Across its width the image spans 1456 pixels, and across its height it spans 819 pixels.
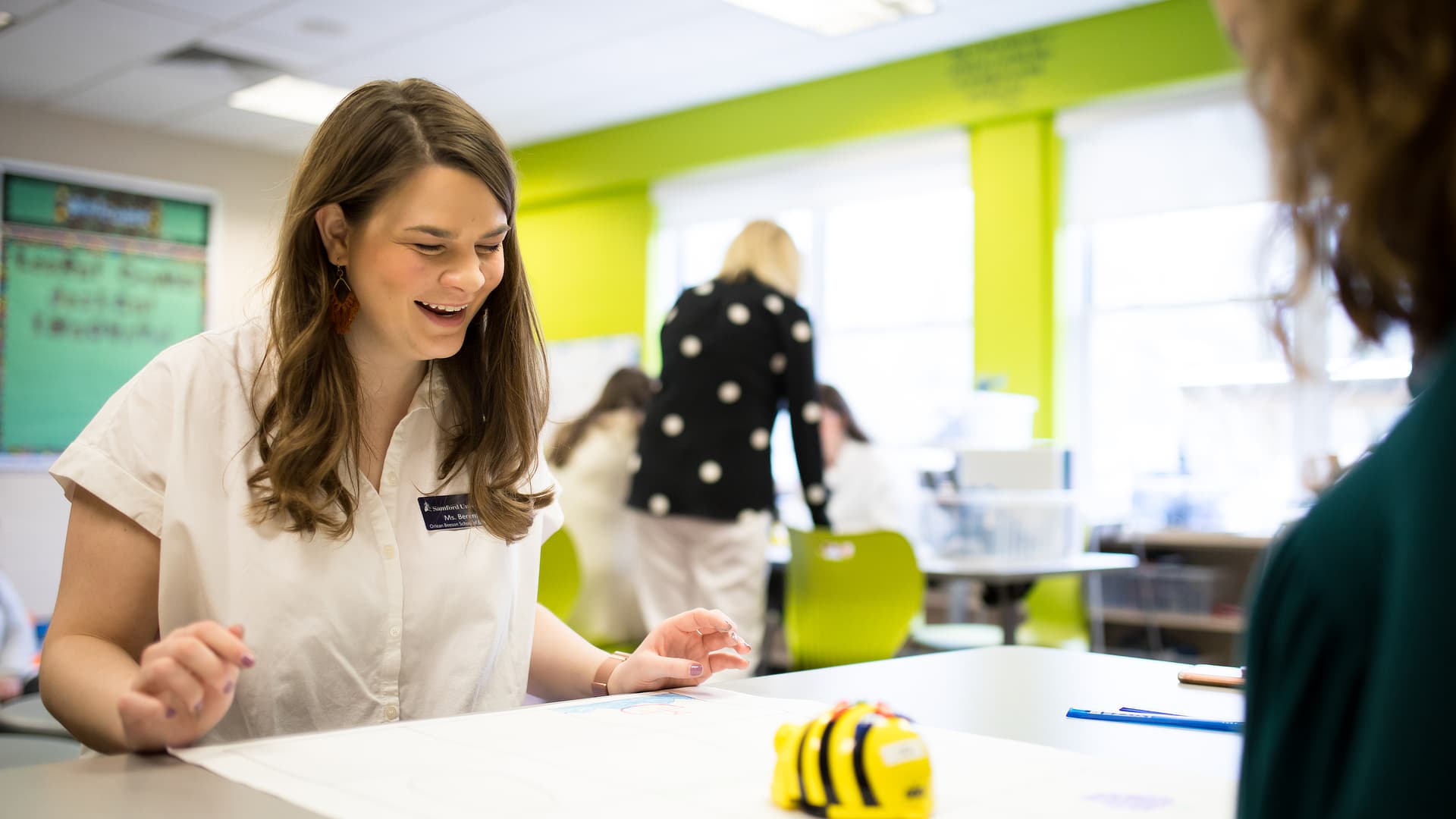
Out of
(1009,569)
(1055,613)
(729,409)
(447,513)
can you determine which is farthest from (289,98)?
(447,513)

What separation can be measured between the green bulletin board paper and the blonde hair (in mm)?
4850

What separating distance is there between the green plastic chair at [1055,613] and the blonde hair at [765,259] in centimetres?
227

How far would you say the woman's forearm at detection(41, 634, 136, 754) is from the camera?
3.33 ft

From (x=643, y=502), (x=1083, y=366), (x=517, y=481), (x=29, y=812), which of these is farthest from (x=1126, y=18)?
(x=29, y=812)

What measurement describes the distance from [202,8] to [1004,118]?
3.44 metres

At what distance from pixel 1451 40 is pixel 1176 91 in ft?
16.1

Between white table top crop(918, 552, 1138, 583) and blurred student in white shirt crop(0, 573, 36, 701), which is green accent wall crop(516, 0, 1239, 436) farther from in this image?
blurred student in white shirt crop(0, 573, 36, 701)

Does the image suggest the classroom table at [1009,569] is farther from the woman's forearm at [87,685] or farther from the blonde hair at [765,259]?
the woman's forearm at [87,685]

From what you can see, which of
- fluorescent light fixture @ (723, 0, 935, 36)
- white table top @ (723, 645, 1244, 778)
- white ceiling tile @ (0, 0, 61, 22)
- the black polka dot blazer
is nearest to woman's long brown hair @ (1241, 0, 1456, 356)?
white table top @ (723, 645, 1244, 778)

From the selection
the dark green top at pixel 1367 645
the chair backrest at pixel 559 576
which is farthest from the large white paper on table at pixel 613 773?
the chair backrest at pixel 559 576

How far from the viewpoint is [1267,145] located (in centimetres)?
49

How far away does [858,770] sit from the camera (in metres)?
0.70

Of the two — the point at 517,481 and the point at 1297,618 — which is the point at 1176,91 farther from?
the point at 1297,618

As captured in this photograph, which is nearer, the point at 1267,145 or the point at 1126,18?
the point at 1267,145
